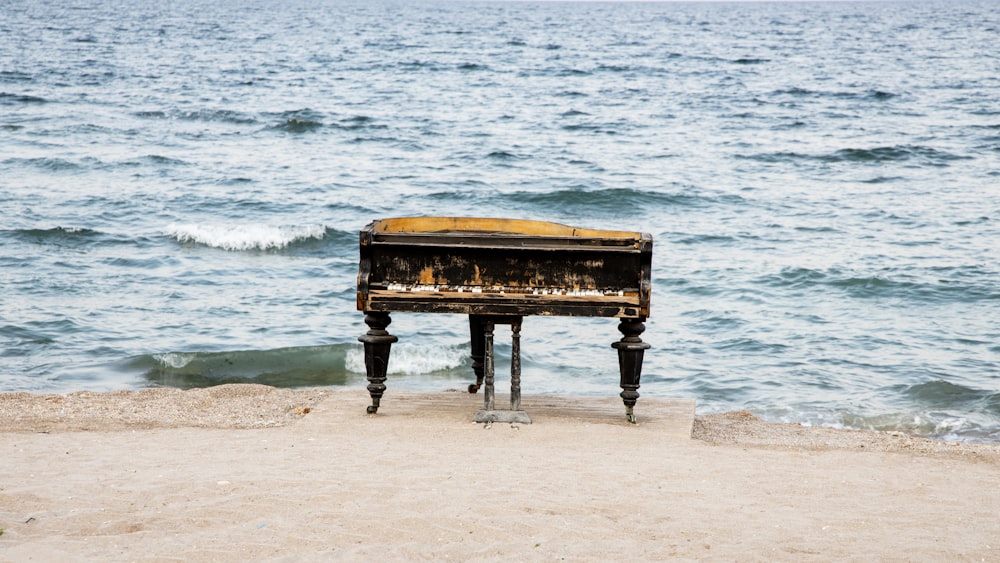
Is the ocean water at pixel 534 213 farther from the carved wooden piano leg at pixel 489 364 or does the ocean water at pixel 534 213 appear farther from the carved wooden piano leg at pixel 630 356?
the carved wooden piano leg at pixel 630 356

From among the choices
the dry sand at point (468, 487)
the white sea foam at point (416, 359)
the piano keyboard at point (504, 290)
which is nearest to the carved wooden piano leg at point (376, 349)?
the dry sand at point (468, 487)

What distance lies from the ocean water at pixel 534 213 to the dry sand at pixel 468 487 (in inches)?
54.1

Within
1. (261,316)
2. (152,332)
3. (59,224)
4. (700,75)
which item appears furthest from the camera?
(700,75)

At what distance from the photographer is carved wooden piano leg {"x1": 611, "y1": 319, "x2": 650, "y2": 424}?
6.78 metres

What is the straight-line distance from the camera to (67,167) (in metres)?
21.6

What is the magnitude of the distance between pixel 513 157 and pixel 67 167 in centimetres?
977

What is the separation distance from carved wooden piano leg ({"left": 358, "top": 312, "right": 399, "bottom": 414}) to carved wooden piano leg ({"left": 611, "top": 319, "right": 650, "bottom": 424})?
1536mm

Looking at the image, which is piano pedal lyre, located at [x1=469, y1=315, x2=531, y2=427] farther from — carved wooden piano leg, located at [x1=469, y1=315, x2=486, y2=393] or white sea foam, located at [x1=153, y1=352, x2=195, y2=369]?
white sea foam, located at [x1=153, y1=352, x2=195, y2=369]

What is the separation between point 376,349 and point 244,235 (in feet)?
33.8

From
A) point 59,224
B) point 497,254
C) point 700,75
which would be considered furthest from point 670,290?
point 700,75

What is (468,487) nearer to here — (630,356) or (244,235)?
(630,356)

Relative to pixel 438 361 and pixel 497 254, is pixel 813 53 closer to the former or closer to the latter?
pixel 438 361

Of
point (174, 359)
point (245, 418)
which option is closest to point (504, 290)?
point (245, 418)

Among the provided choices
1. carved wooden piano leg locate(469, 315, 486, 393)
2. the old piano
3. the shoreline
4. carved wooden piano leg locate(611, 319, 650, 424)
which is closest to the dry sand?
the shoreline
